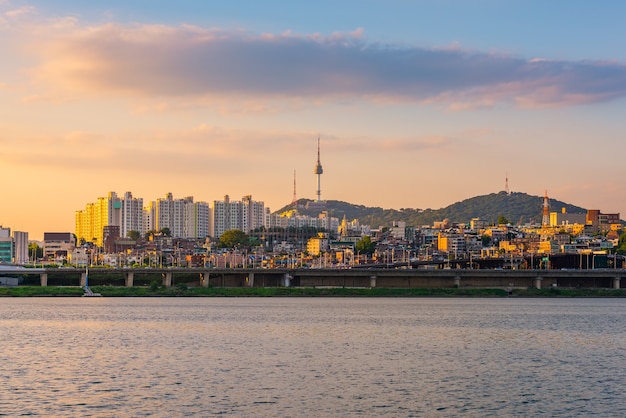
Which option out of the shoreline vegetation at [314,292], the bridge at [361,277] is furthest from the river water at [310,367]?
the bridge at [361,277]

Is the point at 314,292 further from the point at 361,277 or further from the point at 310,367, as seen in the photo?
the point at 310,367

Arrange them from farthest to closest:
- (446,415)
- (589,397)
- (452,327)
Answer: (452,327), (589,397), (446,415)

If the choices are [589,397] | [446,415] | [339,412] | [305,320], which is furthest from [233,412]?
[305,320]

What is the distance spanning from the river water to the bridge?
2878 inches

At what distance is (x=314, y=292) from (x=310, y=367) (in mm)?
109701

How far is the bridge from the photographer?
6624 inches

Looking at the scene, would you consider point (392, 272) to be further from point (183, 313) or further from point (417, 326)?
point (417, 326)

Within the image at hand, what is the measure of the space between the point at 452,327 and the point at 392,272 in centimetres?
8727

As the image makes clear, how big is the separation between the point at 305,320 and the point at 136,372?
4299 centimetres

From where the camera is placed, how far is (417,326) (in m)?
85.1

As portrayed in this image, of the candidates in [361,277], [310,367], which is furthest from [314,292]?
[310,367]

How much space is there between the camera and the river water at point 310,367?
133 ft

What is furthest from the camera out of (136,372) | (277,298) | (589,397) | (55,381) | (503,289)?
(503,289)

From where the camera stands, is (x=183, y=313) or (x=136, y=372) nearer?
(x=136, y=372)
